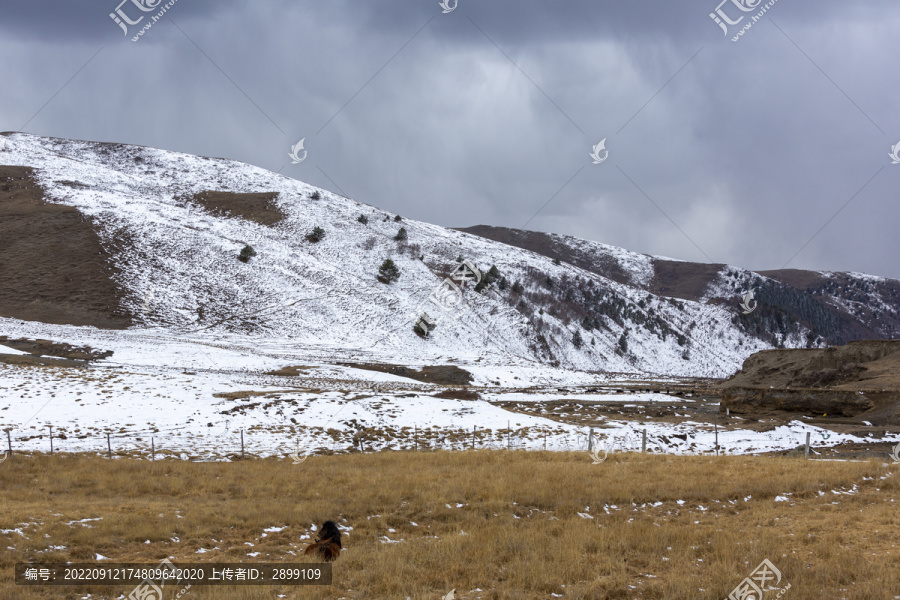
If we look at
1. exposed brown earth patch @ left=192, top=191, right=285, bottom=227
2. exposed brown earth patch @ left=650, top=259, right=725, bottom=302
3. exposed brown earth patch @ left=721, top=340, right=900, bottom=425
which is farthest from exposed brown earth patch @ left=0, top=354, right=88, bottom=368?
exposed brown earth patch @ left=650, top=259, right=725, bottom=302

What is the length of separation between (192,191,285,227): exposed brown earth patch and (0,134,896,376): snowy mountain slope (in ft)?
6.50

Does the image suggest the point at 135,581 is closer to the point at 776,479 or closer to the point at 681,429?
the point at 776,479

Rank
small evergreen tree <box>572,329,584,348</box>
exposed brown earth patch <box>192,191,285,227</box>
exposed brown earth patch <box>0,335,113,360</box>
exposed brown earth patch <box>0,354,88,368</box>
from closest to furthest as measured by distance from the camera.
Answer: exposed brown earth patch <box>0,354,88,368</box>, exposed brown earth patch <box>0,335,113,360</box>, small evergreen tree <box>572,329,584,348</box>, exposed brown earth patch <box>192,191,285,227</box>

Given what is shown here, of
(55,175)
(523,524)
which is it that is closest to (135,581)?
(523,524)

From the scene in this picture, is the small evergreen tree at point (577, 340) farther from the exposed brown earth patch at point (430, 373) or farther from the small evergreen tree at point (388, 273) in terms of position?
the exposed brown earth patch at point (430, 373)

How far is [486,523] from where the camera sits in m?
12.5

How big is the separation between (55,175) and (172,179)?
2044cm

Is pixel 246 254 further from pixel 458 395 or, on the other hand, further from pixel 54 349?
pixel 458 395

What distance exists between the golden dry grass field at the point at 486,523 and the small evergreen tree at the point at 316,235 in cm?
8040

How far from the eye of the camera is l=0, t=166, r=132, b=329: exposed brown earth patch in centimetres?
6475

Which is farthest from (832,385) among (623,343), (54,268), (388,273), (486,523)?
(54,268)

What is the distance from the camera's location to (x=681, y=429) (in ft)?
97.5

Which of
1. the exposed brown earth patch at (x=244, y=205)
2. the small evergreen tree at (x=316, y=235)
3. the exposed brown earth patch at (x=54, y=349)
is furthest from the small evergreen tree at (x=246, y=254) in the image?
the exposed brown earth patch at (x=54, y=349)

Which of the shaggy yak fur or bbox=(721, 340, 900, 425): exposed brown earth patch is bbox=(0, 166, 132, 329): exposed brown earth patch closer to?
bbox=(721, 340, 900, 425): exposed brown earth patch
